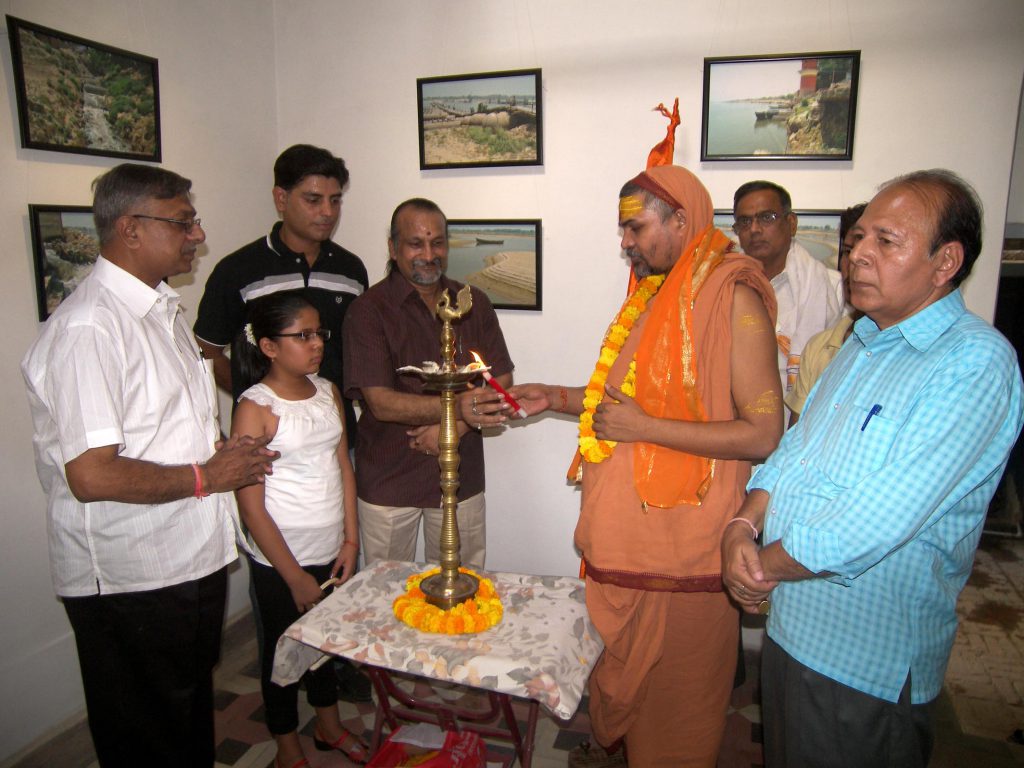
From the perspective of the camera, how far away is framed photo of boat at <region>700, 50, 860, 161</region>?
274 cm

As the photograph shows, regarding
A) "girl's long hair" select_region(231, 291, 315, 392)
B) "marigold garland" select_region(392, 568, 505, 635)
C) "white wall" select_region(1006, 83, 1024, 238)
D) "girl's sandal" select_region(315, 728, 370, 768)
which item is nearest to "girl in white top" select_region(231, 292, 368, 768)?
"girl's long hair" select_region(231, 291, 315, 392)

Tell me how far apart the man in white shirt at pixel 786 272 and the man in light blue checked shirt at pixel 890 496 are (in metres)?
1.14

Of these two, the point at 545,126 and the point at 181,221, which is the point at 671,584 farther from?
the point at 545,126

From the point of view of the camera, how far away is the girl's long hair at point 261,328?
224 centimetres

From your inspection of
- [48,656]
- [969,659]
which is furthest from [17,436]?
[969,659]

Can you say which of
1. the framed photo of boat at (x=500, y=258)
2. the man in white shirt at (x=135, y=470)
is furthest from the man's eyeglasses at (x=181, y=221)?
the framed photo of boat at (x=500, y=258)

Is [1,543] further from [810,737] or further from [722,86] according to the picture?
[722,86]

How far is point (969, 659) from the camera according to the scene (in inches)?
131

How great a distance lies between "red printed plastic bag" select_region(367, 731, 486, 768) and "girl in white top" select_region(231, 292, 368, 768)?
460 mm

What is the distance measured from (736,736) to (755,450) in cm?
154

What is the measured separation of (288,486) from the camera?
225cm

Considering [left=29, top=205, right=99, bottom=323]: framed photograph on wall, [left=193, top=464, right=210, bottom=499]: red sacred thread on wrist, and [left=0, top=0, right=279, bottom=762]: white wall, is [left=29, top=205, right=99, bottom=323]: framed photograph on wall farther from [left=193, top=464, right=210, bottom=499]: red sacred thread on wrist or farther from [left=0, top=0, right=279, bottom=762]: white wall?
[left=193, top=464, right=210, bottom=499]: red sacred thread on wrist

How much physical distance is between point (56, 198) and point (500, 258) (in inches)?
73.6

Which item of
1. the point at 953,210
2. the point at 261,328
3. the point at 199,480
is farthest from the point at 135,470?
the point at 953,210
